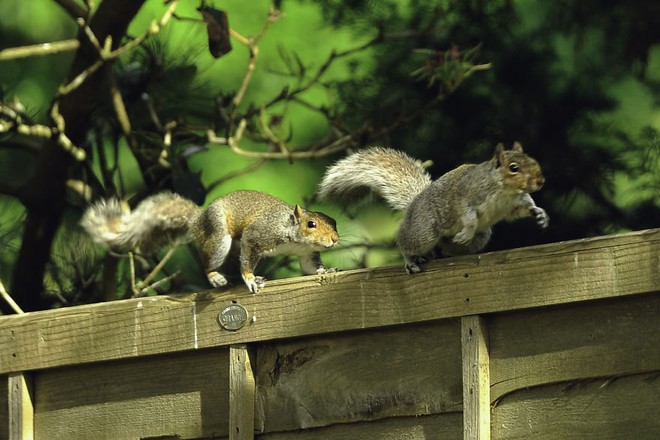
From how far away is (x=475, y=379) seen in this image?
2.40 metres

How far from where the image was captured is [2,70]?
5262 mm

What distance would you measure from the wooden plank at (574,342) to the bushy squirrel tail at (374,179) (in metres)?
1.00

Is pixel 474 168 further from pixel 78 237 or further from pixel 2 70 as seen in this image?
pixel 2 70

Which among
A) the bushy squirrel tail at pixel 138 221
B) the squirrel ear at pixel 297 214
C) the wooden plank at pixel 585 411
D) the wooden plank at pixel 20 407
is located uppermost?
the bushy squirrel tail at pixel 138 221

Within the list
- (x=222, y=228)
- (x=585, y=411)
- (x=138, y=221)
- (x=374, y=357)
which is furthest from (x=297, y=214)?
(x=585, y=411)

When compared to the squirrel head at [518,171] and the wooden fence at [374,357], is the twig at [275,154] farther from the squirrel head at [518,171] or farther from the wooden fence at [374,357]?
the wooden fence at [374,357]

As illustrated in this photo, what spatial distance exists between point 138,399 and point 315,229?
3.10 feet

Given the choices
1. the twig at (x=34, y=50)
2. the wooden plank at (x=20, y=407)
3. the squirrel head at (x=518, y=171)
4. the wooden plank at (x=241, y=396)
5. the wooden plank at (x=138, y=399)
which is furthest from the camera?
the twig at (x=34, y=50)

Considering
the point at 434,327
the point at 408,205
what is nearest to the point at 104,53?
the point at 408,205

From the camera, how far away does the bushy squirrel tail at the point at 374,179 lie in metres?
3.38

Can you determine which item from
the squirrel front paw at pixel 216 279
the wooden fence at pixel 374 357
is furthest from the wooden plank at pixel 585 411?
the squirrel front paw at pixel 216 279

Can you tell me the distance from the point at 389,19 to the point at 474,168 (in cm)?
173

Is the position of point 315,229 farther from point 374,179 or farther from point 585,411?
point 585,411

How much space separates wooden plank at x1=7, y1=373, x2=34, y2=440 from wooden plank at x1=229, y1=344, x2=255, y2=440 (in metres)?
0.55
